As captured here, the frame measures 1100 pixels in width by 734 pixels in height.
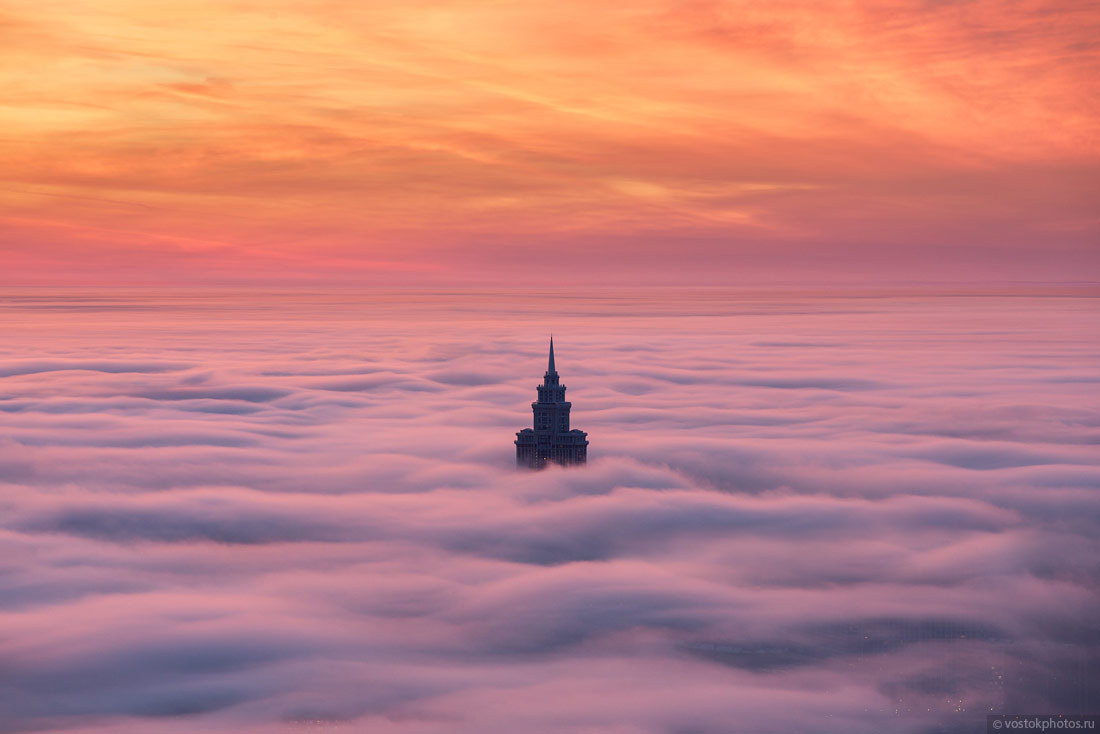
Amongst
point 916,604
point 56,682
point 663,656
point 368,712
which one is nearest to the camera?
point 368,712

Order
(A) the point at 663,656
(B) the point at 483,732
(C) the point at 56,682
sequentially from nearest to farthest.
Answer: (B) the point at 483,732 < (C) the point at 56,682 < (A) the point at 663,656

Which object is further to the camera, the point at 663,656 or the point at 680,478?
the point at 680,478

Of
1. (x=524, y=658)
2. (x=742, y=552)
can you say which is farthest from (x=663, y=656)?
(x=742, y=552)

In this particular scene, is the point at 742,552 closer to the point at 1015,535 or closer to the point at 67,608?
the point at 1015,535

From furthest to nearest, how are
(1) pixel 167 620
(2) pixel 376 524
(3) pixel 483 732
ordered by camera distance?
1. (2) pixel 376 524
2. (1) pixel 167 620
3. (3) pixel 483 732

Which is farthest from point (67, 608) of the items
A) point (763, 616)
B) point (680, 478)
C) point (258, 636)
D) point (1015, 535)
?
point (1015, 535)

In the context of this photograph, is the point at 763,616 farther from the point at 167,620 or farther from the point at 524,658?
the point at 167,620

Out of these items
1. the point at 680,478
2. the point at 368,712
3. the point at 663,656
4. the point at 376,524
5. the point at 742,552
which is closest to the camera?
the point at 368,712

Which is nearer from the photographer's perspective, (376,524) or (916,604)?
(916,604)
